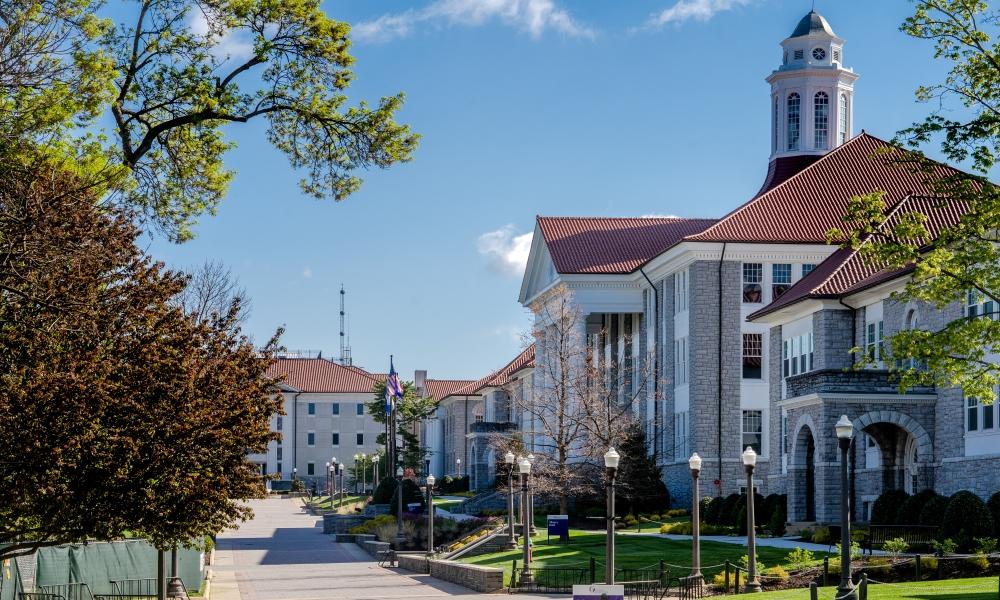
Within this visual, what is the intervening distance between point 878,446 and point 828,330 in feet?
15.0

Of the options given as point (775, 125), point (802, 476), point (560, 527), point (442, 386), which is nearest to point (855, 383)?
point (802, 476)

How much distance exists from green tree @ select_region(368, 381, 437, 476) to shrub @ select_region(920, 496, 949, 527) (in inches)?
3027

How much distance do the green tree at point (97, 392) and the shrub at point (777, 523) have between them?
23926 mm

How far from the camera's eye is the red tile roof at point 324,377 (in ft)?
501

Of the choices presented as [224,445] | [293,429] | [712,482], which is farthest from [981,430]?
[293,429]

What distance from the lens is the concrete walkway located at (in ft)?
124

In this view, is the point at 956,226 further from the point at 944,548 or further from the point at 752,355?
the point at 752,355

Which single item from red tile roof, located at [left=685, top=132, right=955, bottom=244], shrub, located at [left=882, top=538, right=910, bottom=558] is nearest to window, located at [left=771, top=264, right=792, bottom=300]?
red tile roof, located at [left=685, top=132, right=955, bottom=244]

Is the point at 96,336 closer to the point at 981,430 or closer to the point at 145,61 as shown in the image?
the point at 145,61

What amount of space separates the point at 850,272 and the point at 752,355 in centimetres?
1111

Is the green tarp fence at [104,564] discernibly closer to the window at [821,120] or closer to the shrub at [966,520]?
the shrub at [966,520]

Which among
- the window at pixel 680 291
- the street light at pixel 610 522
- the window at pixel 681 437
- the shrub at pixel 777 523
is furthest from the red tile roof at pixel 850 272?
the street light at pixel 610 522

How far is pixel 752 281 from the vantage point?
57.7 meters

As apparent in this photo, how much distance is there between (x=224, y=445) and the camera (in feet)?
75.3
